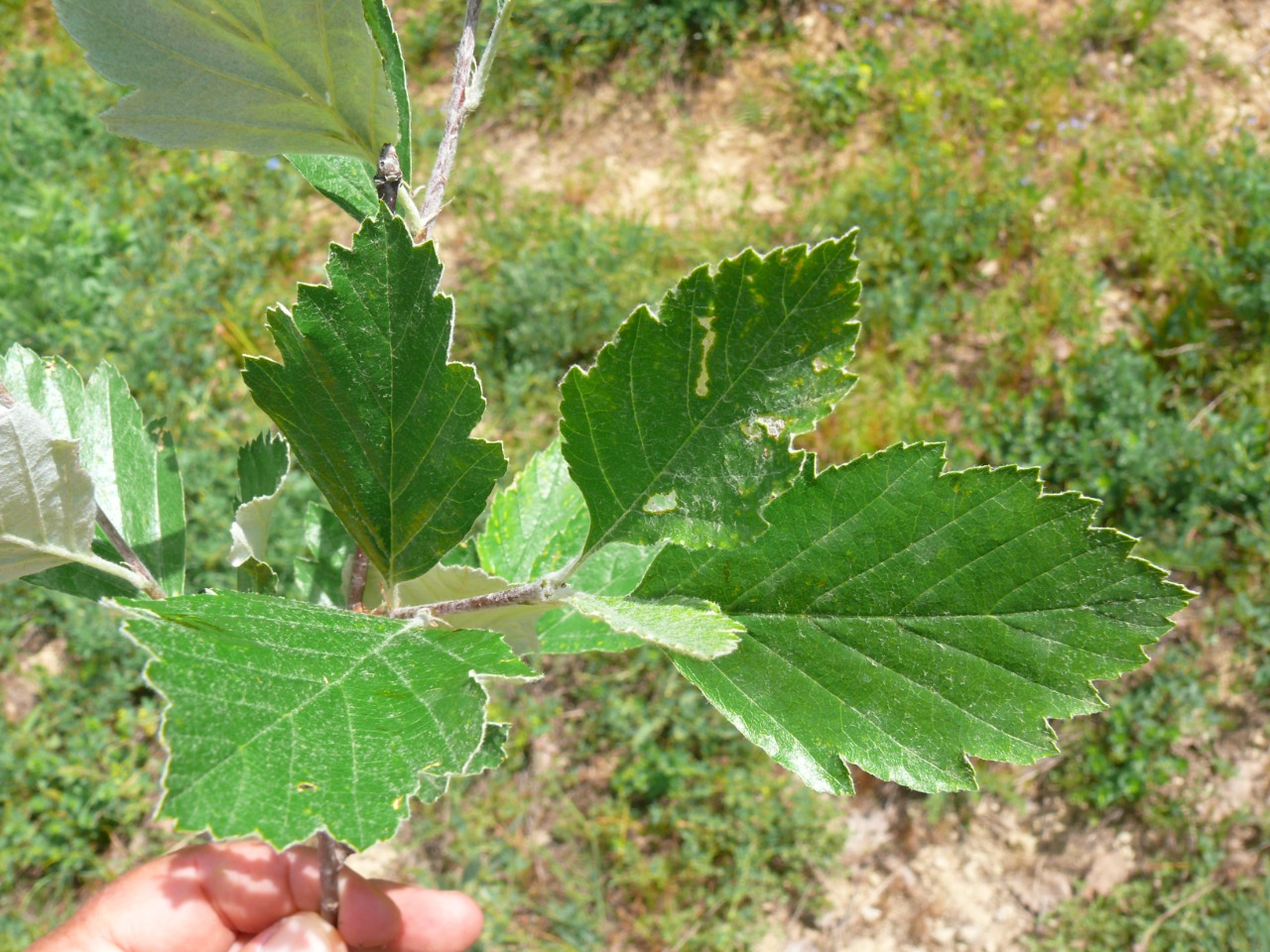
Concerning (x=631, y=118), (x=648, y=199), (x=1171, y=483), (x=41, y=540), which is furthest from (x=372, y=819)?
(x=631, y=118)

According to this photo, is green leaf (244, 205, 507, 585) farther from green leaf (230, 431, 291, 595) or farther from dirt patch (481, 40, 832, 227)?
dirt patch (481, 40, 832, 227)

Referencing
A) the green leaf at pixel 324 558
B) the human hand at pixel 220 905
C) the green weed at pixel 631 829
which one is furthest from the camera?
the green weed at pixel 631 829

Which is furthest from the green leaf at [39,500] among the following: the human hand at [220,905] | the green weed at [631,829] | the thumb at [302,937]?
the green weed at [631,829]

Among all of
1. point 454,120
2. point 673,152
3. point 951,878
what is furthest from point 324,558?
point 673,152

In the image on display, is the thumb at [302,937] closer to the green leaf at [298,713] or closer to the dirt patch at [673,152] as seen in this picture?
the green leaf at [298,713]

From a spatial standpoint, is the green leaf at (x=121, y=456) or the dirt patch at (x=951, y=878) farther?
the dirt patch at (x=951, y=878)

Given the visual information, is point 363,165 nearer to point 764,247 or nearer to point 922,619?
point 922,619

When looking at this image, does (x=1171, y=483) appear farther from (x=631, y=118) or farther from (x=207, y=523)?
(x=207, y=523)
